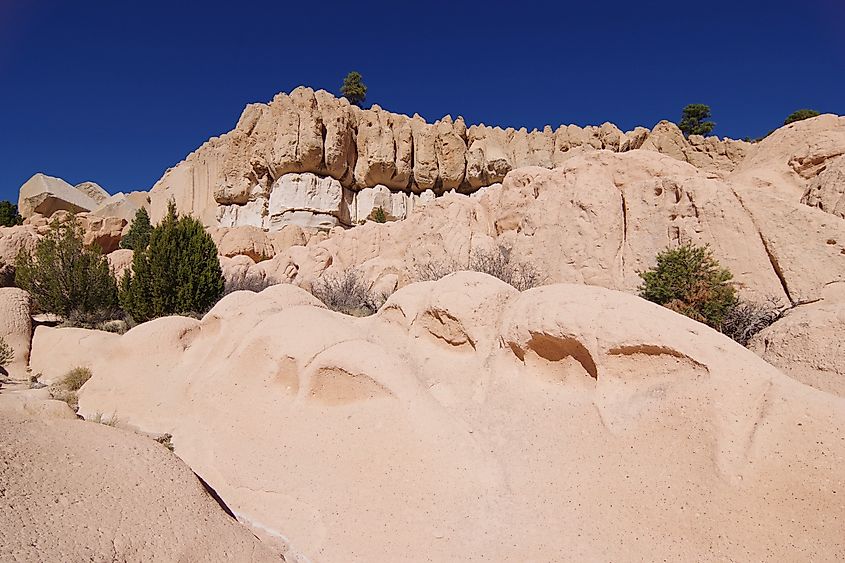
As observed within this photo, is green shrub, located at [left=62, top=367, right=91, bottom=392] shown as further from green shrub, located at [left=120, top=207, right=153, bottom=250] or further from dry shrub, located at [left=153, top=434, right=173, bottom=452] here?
green shrub, located at [left=120, top=207, right=153, bottom=250]

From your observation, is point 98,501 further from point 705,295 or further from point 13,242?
point 13,242

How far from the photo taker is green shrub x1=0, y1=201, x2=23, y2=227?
3312 cm

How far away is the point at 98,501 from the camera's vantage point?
276 centimetres

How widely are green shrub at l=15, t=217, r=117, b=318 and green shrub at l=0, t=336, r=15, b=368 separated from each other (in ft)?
10.5

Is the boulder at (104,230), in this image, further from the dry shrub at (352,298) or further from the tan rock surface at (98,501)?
the tan rock surface at (98,501)

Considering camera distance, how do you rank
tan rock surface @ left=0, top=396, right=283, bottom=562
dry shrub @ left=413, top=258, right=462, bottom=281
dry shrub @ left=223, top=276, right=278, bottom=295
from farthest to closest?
1. dry shrub @ left=223, top=276, right=278, bottom=295
2. dry shrub @ left=413, top=258, right=462, bottom=281
3. tan rock surface @ left=0, top=396, right=283, bottom=562

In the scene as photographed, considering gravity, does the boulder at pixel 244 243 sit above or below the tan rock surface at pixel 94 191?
below

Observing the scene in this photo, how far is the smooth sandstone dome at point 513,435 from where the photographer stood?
10.4 feet

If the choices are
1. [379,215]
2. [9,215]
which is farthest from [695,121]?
[9,215]

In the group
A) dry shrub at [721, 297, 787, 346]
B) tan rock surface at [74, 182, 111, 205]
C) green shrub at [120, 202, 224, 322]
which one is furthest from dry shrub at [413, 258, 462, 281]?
tan rock surface at [74, 182, 111, 205]

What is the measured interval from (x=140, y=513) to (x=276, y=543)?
1.30 metres

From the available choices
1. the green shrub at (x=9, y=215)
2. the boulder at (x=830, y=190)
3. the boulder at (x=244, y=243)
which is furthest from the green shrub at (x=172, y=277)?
the green shrub at (x=9, y=215)

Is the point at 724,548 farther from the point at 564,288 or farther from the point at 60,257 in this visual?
the point at 60,257

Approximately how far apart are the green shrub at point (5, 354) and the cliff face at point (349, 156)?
23.1 metres
